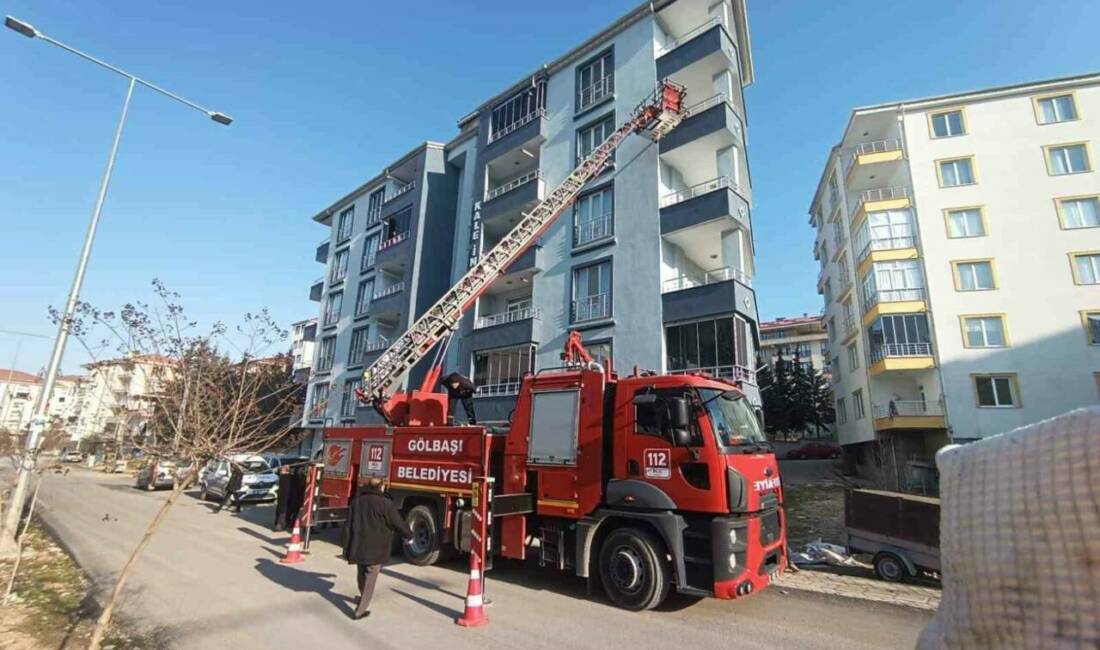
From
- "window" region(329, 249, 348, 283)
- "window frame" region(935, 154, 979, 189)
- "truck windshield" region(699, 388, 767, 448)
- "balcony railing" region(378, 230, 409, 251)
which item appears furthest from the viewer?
"window" region(329, 249, 348, 283)

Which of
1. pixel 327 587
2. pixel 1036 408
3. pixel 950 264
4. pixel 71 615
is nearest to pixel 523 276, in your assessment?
pixel 327 587

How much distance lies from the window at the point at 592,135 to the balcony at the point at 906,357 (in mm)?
16663

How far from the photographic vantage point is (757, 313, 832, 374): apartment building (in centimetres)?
7000

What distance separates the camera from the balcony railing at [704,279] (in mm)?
17734

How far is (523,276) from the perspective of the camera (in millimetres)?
22875

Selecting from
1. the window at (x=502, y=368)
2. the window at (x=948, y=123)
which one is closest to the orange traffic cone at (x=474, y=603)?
the window at (x=502, y=368)

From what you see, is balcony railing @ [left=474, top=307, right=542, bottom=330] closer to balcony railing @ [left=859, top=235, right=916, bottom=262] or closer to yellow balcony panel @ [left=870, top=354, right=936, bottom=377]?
yellow balcony panel @ [left=870, top=354, right=936, bottom=377]

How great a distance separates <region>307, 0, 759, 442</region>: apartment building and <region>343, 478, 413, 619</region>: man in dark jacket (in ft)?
39.7

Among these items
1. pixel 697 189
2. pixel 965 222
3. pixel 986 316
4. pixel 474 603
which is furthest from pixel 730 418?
pixel 965 222

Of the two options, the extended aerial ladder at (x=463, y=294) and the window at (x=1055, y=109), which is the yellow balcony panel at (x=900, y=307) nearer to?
the window at (x=1055, y=109)

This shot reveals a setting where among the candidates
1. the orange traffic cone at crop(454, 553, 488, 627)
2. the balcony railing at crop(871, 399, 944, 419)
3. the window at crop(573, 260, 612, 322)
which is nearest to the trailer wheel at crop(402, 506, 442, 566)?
the orange traffic cone at crop(454, 553, 488, 627)

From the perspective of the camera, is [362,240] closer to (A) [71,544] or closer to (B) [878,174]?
(A) [71,544]

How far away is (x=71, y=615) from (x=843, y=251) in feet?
115

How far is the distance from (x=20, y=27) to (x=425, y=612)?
38.9 feet
